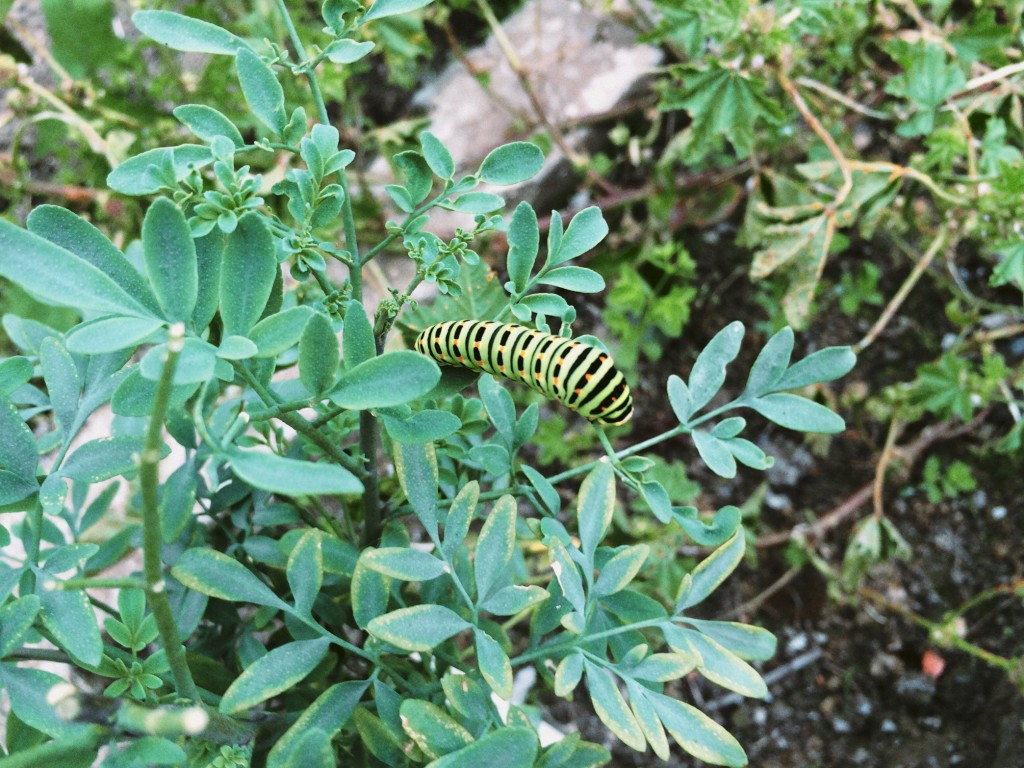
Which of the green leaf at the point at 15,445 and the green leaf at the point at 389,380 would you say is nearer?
the green leaf at the point at 389,380

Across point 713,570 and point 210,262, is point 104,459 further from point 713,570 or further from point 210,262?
point 713,570

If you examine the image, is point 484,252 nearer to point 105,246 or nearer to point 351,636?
point 351,636

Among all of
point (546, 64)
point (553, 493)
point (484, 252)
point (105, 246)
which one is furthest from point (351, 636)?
point (546, 64)

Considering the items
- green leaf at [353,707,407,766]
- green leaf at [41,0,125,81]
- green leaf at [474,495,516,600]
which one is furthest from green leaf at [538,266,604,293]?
green leaf at [41,0,125,81]

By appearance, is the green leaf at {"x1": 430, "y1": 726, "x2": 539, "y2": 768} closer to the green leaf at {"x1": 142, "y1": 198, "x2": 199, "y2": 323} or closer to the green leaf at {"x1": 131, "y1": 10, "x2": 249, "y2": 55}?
the green leaf at {"x1": 142, "y1": 198, "x2": 199, "y2": 323}

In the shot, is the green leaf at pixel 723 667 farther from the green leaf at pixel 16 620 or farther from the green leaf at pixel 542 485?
the green leaf at pixel 16 620

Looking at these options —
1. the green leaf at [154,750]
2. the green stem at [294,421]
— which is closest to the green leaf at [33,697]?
the green leaf at [154,750]
